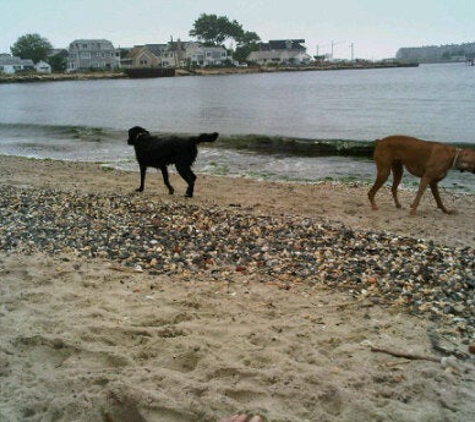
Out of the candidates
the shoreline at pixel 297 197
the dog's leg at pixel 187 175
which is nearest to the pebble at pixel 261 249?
the shoreline at pixel 297 197

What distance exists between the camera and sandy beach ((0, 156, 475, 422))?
3.46m

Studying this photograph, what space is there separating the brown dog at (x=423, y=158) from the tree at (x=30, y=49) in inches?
5197

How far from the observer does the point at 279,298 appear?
513cm

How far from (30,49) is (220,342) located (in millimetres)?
139280

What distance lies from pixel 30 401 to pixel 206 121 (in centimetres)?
2814

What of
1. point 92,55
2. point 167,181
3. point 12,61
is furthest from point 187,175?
point 12,61

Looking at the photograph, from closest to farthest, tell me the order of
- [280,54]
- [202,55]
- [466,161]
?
[466,161]
[202,55]
[280,54]

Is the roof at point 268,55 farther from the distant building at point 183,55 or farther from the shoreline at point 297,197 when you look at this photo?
the shoreline at point 297,197

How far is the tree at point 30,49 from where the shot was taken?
410 ft

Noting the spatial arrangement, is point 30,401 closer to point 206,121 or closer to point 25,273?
point 25,273

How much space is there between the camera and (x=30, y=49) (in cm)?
12538

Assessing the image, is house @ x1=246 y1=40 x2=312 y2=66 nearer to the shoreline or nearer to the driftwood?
the shoreline

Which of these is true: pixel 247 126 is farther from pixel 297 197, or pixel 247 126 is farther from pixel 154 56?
pixel 154 56

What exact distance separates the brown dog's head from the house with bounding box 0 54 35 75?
413 ft
